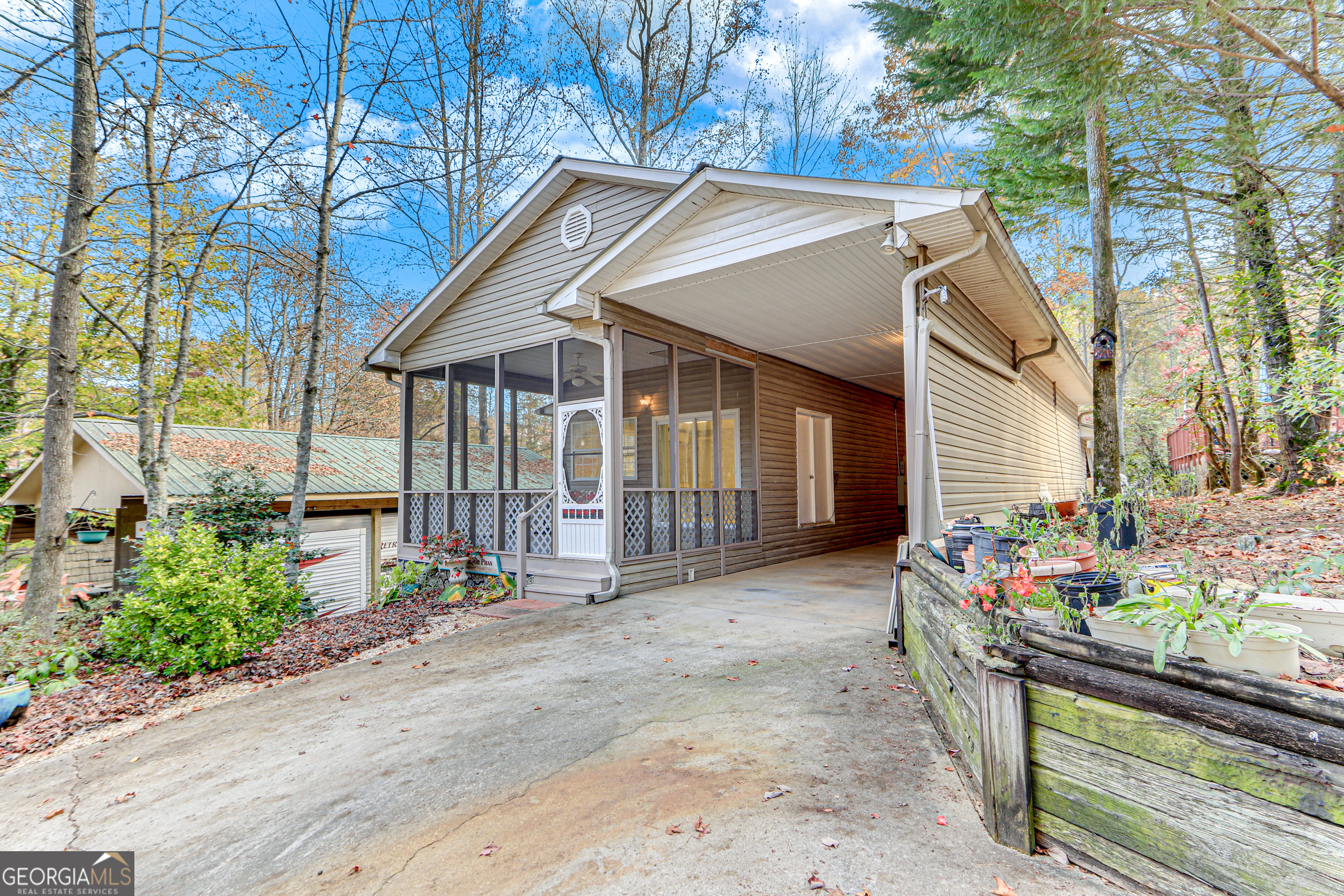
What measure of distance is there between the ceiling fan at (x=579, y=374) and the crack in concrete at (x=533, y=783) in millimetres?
5053

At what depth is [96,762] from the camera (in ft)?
9.90

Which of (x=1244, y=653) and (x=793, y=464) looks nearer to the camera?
(x=1244, y=653)

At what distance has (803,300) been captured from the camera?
6.12m

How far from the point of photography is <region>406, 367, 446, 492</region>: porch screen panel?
8625mm

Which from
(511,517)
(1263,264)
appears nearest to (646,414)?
(511,517)

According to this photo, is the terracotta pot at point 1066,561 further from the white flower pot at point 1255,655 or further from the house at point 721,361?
the house at point 721,361

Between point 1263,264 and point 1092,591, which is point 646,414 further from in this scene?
point 1263,264

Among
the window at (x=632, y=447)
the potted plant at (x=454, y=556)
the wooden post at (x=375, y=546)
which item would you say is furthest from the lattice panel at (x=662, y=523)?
the wooden post at (x=375, y=546)

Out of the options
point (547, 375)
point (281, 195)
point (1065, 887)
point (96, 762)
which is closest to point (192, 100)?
point (281, 195)

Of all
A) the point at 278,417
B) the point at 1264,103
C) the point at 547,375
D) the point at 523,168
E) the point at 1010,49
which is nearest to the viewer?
the point at 1010,49

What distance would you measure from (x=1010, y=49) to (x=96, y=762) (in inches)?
315

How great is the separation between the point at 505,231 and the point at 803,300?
12.9 feet

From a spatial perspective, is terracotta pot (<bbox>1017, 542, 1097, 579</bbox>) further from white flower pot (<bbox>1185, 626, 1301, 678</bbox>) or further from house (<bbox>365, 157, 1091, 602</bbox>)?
house (<bbox>365, 157, 1091, 602</bbox>)

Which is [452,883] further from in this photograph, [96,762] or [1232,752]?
[96,762]
